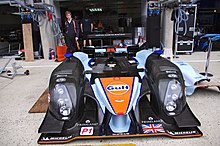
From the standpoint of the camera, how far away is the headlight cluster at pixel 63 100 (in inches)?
78.8

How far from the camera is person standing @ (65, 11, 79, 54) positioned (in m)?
5.87

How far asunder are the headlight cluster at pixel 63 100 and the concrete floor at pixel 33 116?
0.32m

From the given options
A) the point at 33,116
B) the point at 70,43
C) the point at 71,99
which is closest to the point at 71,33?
the point at 70,43

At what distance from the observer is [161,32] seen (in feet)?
23.7

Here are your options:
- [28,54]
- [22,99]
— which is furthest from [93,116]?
[28,54]

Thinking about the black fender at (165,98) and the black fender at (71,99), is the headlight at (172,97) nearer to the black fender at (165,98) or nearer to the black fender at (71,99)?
the black fender at (165,98)

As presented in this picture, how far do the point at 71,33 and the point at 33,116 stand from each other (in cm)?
382

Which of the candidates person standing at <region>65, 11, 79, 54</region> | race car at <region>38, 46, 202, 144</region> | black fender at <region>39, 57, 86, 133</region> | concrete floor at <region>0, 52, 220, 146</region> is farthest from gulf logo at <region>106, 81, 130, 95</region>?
person standing at <region>65, 11, 79, 54</region>

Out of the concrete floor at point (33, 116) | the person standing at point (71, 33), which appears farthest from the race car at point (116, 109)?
the person standing at point (71, 33)

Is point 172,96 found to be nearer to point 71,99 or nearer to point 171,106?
point 171,106

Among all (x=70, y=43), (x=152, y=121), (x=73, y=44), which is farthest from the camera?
(x=73, y=44)

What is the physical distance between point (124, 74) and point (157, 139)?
84 centimetres

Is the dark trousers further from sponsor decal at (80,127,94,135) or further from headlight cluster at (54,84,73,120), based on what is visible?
sponsor decal at (80,127,94,135)

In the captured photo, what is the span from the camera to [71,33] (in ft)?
19.7
